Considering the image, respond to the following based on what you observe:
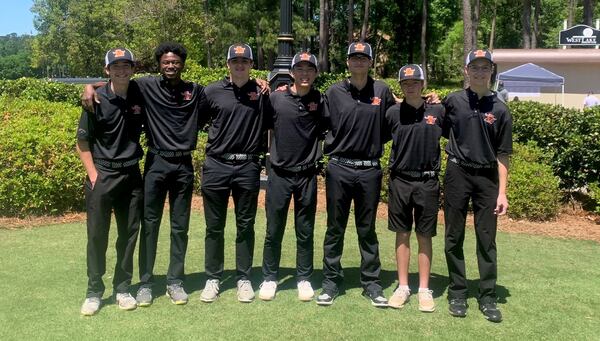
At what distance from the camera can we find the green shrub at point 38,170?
6945mm

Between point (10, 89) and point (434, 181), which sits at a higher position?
point (10, 89)

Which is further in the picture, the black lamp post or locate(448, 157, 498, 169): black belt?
the black lamp post

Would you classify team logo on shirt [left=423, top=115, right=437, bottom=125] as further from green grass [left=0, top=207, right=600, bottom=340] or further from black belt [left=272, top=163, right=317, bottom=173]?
green grass [left=0, top=207, right=600, bottom=340]

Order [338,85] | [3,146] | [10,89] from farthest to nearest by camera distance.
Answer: [10,89] → [3,146] → [338,85]

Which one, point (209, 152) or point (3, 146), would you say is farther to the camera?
point (3, 146)

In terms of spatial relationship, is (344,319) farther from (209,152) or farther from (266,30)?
(266,30)

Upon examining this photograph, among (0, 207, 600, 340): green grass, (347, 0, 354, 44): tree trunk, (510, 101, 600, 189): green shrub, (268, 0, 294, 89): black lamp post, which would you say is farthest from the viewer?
(347, 0, 354, 44): tree trunk

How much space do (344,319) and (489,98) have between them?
2.04 meters

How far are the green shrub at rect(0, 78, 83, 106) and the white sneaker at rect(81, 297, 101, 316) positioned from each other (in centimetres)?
1059

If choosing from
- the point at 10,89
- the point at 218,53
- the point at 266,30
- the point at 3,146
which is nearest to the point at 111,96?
the point at 3,146

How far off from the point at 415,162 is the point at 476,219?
0.67 meters

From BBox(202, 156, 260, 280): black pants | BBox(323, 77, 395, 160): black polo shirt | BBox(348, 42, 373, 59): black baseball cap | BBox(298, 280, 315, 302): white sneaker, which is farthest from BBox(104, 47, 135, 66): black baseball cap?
BBox(298, 280, 315, 302): white sneaker

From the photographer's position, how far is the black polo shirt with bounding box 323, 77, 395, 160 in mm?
4367

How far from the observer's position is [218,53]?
122 feet
